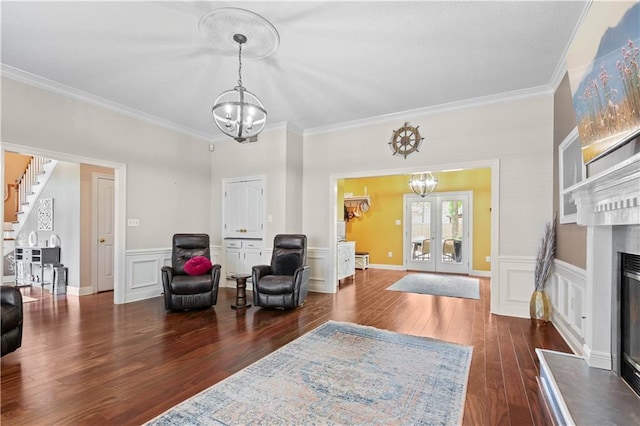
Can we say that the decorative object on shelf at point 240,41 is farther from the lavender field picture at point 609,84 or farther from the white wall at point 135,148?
the white wall at point 135,148

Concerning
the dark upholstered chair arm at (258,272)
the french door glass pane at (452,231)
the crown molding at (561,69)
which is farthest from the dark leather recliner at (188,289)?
the french door glass pane at (452,231)

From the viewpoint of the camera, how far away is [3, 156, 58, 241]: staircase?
5.81m

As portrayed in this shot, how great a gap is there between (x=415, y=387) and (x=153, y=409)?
1.80 metres

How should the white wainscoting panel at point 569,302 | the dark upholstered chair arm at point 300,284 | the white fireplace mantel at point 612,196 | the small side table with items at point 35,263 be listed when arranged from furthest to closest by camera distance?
the small side table with items at point 35,263 → the dark upholstered chair arm at point 300,284 → the white wainscoting panel at point 569,302 → the white fireplace mantel at point 612,196

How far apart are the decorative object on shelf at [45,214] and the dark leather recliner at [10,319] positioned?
12.3ft

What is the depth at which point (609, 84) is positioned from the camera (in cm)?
179

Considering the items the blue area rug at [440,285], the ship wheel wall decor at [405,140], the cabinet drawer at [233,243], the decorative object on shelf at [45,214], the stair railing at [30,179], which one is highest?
the ship wheel wall decor at [405,140]

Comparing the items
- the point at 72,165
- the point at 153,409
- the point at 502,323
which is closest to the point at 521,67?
the point at 502,323

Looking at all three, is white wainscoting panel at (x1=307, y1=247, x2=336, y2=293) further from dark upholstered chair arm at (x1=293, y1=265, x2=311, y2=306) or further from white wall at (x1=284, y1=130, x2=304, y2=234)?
dark upholstered chair arm at (x1=293, y1=265, x2=311, y2=306)

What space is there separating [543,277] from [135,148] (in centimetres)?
616

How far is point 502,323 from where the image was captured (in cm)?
376

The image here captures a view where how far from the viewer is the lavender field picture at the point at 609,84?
1545 millimetres

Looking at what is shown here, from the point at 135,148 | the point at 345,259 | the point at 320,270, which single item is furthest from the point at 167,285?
the point at 345,259

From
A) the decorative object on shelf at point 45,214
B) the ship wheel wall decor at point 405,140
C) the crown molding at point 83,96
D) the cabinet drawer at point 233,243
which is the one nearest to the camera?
the crown molding at point 83,96
